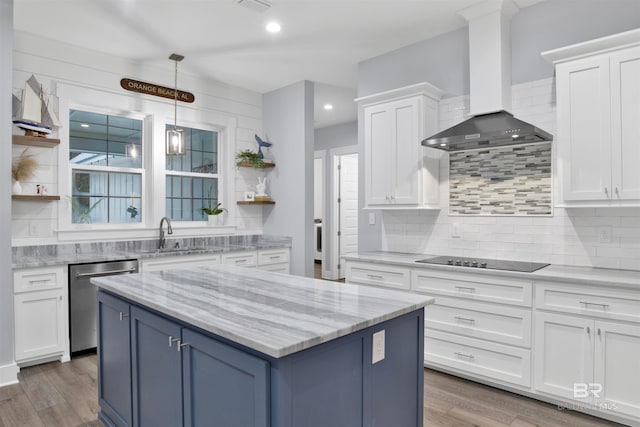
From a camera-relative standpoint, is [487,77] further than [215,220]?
No

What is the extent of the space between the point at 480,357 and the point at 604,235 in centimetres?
124

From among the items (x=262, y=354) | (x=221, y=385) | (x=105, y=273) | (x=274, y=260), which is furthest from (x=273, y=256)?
(x=262, y=354)

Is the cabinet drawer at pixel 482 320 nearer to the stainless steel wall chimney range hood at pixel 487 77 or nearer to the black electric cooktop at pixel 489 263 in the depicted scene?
the black electric cooktop at pixel 489 263

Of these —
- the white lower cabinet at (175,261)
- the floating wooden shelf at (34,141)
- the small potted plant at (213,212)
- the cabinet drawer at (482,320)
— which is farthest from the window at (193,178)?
the cabinet drawer at (482,320)

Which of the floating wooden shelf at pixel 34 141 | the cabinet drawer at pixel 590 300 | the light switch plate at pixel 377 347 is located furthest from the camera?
the floating wooden shelf at pixel 34 141

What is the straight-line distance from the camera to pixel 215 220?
5.18 m

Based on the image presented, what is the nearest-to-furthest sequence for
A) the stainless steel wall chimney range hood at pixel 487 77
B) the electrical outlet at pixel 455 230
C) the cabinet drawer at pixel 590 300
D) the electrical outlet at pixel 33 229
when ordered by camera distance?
the cabinet drawer at pixel 590 300
the stainless steel wall chimney range hood at pixel 487 77
the electrical outlet at pixel 455 230
the electrical outlet at pixel 33 229

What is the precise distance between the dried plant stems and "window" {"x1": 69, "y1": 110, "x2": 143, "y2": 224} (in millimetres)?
420

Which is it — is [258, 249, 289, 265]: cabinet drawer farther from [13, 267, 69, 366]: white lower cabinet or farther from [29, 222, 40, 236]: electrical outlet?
[29, 222, 40, 236]: electrical outlet

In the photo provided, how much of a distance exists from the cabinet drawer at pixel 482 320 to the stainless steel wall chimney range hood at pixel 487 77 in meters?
1.27

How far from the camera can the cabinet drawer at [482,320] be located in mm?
2691

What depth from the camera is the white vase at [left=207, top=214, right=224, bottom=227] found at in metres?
5.14

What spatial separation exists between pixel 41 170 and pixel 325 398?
12.3 feet

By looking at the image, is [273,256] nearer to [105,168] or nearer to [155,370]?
[105,168]
